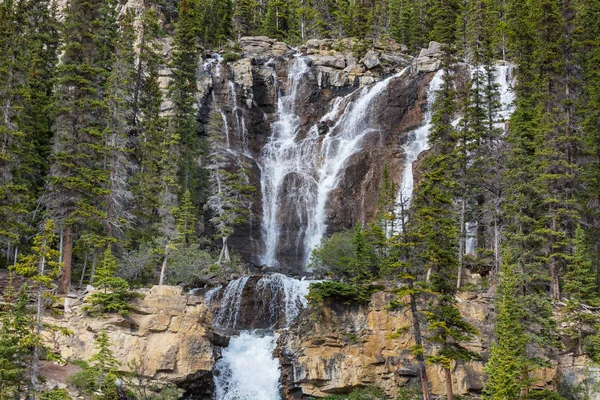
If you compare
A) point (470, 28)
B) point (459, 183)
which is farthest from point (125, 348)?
point (470, 28)

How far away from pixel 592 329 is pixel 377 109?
114ft

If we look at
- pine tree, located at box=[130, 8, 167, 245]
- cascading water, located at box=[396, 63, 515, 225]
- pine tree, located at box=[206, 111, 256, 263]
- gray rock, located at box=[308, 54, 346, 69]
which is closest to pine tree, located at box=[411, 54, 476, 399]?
pine tree, located at box=[130, 8, 167, 245]

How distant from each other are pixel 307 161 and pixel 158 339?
3068 cm

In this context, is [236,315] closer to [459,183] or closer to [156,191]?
[156,191]

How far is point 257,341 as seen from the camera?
3092 centimetres

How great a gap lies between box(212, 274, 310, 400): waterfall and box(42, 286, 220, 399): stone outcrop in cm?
131

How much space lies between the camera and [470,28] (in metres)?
67.8

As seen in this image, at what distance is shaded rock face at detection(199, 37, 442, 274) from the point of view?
5006 cm

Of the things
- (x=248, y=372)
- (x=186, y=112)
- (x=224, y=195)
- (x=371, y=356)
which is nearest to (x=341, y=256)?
(x=224, y=195)

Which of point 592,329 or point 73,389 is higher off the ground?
point 592,329

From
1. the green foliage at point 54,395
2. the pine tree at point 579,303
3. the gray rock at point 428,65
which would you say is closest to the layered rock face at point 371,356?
the pine tree at point 579,303

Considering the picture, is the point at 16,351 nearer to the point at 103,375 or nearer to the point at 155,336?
the point at 103,375

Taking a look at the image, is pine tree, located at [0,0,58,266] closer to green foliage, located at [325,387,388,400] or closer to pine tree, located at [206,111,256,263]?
pine tree, located at [206,111,256,263]

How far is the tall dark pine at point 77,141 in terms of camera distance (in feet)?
100
